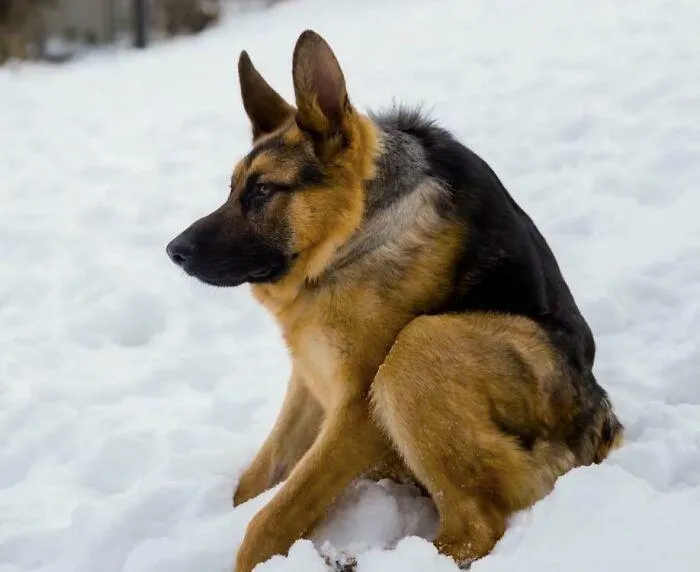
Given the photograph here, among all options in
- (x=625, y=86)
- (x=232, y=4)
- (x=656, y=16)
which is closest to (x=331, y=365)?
(x=625, y=86)

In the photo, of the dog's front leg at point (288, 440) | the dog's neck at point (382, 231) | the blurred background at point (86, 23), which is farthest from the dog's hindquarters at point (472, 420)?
the blurred background at point (86, 23)

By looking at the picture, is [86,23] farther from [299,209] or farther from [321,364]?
[321,364]

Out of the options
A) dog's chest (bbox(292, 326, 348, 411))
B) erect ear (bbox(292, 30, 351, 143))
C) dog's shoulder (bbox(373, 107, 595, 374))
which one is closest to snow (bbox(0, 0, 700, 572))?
dog's chest (bbox(292, 326, 348, 411))

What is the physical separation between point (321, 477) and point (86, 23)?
15755mm

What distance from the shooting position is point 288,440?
373 centimetres

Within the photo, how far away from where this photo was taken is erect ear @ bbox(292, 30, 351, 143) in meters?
3.21

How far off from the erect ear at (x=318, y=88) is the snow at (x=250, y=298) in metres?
1.56

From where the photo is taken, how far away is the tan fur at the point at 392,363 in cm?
292

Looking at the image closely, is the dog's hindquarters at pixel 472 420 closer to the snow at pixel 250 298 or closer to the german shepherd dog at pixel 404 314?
the german shepherd dog at pixel 404 314

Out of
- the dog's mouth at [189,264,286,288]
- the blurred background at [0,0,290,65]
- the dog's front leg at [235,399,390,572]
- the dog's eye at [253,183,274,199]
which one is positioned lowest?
the blurred background at [0,0,290,65]

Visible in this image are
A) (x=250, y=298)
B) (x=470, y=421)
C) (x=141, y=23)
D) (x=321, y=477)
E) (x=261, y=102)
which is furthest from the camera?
(x=141, y=23)

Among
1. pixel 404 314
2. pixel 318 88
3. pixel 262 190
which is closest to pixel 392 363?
pixel 404 314

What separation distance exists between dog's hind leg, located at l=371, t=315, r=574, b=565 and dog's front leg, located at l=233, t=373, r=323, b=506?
0.76m

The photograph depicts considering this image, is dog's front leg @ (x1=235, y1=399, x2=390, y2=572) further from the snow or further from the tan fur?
the snow
